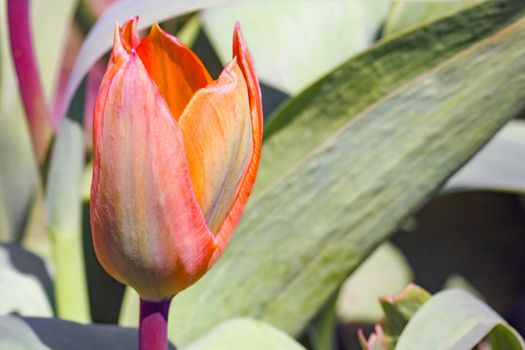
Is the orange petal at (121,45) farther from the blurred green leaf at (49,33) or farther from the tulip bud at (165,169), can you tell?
the blurred green leaf at (49,33)

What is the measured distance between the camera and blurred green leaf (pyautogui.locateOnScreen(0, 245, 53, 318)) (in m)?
0.58

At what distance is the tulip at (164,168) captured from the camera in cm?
31

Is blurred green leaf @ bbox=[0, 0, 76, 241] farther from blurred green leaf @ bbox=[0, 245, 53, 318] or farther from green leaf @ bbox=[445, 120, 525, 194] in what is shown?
green leaf @ bbox=[445, 120, 525, 194]

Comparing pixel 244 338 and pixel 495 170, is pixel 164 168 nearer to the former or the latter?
pixel 244 338

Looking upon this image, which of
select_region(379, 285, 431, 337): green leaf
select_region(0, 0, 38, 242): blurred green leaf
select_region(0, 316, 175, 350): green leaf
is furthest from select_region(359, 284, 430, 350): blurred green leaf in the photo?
select_region(0, 0, 38, 242): blurred green leaf

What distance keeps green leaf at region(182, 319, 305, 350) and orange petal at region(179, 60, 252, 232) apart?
0.16 meters

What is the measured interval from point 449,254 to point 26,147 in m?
0.39

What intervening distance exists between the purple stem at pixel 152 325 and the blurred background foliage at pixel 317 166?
0.06 metres

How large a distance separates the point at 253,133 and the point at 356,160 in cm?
22

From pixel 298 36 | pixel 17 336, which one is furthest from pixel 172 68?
pixel 298 36

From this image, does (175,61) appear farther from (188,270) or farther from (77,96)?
(77,96)

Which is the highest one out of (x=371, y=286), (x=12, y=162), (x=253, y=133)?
(x=253, y=133)

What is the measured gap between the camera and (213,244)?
1.12ft

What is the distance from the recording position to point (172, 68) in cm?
37
